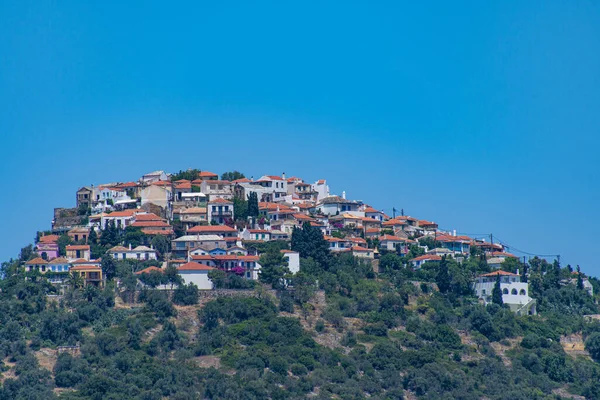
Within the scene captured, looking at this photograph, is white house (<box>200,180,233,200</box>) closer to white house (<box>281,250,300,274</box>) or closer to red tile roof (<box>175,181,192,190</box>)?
red tile roof (<box>175,181,192,190</box>)

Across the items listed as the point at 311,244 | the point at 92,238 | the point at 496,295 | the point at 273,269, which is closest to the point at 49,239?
the point at 92,238

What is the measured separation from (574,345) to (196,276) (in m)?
27.6

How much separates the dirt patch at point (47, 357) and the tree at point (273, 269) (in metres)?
17.5

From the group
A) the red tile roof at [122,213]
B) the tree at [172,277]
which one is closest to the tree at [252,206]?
the red tile roof at [122,213]

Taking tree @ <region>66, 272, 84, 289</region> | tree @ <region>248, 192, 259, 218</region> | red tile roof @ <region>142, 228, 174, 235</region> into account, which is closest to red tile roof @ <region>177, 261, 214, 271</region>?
tree @ <region>66, 272, 84, 289</region>

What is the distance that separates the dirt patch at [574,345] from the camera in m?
108

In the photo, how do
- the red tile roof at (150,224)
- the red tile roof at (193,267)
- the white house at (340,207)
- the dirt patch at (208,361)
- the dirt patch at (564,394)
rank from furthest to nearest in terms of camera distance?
the white house at (340,207) → the red tile roof at (150,224) → the red tile roof at (193,267) → the dirt patch at (564,394) → the dirt patch at (208,361)

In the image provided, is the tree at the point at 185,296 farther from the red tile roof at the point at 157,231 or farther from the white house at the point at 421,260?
the white house at the point at 421,260

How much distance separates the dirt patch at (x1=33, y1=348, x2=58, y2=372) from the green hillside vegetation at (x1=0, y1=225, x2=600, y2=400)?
14 cm

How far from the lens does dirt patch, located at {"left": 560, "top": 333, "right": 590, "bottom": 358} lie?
108 m

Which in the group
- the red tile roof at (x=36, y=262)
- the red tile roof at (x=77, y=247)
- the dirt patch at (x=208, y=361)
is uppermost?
the red tile roof at (x=77, y=247)

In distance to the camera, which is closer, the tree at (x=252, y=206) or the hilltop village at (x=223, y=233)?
the hilltop village at (x=223, y=233)

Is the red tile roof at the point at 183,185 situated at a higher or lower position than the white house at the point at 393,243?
higher

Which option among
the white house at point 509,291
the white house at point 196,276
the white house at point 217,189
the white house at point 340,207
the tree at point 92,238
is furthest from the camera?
the white house at point 340,207
